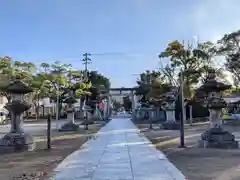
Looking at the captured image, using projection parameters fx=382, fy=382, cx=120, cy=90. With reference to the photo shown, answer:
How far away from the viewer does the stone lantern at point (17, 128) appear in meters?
15.4

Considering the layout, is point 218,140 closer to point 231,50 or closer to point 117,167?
point 117,167

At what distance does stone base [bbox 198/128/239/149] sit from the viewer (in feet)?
50.8

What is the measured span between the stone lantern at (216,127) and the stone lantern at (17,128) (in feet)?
24.0

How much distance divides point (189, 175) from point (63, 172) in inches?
127

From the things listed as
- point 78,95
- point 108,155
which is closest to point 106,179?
point 108,155

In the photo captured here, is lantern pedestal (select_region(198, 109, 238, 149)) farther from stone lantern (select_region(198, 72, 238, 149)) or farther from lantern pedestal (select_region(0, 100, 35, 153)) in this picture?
lantern pedestal (select_region(0, 100, 35, 153))

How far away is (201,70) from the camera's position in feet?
129

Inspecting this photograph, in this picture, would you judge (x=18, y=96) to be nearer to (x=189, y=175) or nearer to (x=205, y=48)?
(x=189, y=175)

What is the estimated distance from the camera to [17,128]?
1636 cm

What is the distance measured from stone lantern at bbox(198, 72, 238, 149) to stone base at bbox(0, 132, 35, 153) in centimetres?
729

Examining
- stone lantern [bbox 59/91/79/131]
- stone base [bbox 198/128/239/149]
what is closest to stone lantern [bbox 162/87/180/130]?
stone lantern [bbox 59/91/79/131]

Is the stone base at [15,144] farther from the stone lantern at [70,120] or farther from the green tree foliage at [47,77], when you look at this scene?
the green tree foliage at [47,77]

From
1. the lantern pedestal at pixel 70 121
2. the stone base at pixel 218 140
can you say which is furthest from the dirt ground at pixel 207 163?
the lantern pedestal at pixel 70 121

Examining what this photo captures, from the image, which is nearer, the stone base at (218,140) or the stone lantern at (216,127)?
the stone base at (218,140)
